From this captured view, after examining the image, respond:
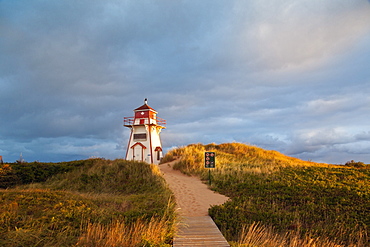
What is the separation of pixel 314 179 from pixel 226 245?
14.3 m

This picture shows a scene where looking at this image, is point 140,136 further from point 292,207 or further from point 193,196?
point 292,207

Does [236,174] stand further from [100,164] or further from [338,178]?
[100,164]

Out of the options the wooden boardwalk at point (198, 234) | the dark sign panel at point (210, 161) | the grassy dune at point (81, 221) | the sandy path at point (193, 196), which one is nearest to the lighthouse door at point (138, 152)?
the sandy path at point (193, 196)

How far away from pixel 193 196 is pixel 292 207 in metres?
5.56

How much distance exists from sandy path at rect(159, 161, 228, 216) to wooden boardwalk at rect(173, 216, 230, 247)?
1590mm

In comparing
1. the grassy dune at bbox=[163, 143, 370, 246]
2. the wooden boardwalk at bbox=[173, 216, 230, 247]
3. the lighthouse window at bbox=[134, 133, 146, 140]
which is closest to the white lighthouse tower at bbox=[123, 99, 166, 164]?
the lighthouse window at bbox=[134, 133, 146, 140]

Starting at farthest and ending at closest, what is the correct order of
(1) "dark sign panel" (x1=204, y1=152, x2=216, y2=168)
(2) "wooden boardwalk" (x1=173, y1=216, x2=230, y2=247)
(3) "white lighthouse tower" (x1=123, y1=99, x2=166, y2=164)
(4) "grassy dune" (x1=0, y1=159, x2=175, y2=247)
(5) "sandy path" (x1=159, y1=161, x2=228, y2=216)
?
(3) "white lighthouse tower" (x1=123, y1=99, x2=166, y2=164), (1) "dark sign panel" (x1=204, y1=152, x2=216, y2=168), (5) "sandy path" (x1=159, y1=161, x2=228, y2=216), (2) "wooden boardwalk" (x1=173, y1=216, x2=230, y2=247), (4) "grassy dune" (x1=0, y1=159, x2=175, y2=247)

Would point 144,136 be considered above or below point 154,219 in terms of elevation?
above

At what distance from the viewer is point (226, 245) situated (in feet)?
22.5

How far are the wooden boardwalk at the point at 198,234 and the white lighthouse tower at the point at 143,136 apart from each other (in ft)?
89.0

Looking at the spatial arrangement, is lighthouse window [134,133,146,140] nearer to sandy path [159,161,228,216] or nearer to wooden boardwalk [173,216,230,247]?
sandy path [159,161,228,216]

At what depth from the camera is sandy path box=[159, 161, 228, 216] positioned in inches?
463

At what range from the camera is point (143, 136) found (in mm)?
36906

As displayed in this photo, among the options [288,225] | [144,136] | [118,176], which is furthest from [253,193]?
[144,136]
